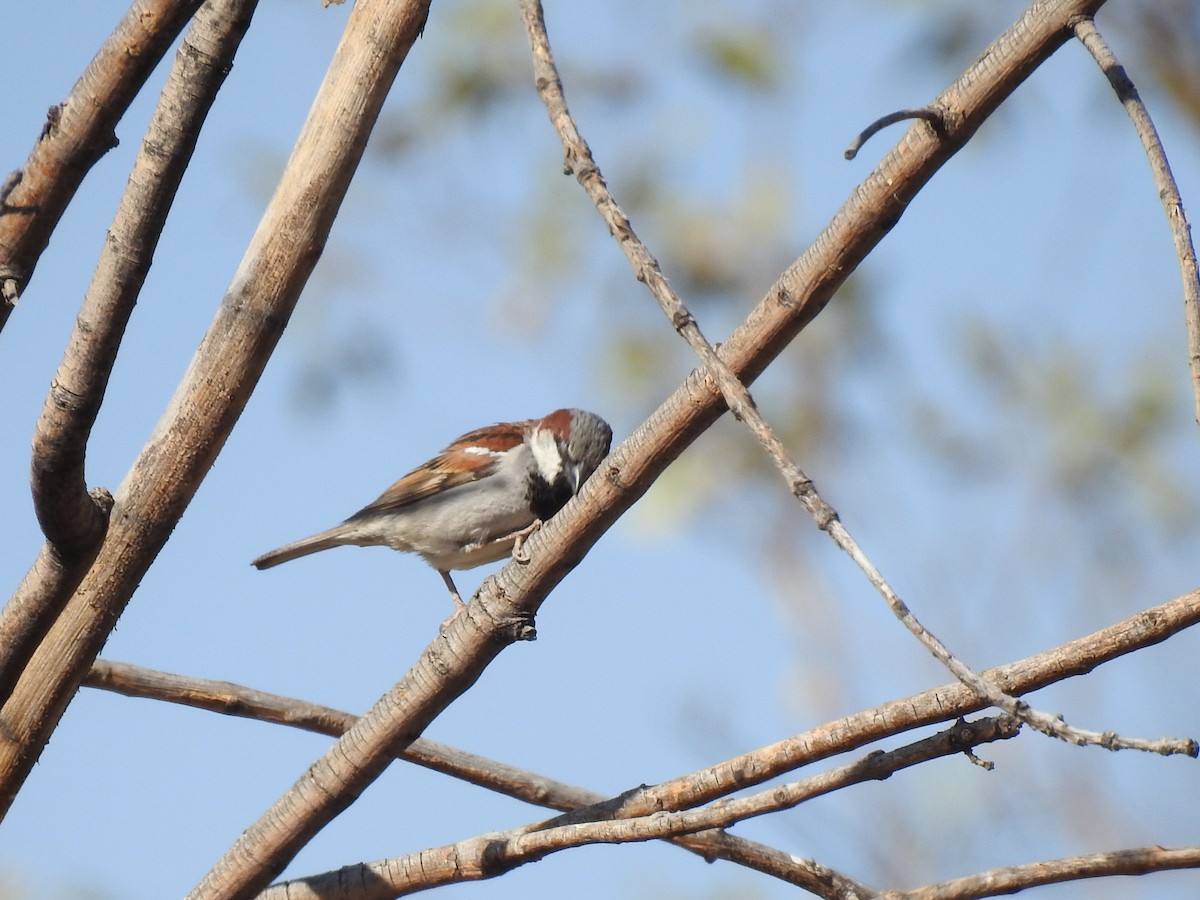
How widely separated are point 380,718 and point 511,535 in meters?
3.02

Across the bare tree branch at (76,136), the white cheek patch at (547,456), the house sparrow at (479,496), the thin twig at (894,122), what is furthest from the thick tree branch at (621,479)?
the white cheek patch at (547,456)

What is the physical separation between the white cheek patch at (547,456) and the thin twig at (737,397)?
3.09 m

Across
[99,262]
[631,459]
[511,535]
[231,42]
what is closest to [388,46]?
[231,42]

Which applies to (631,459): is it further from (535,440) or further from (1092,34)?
(535,440)

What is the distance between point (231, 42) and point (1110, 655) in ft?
4.75

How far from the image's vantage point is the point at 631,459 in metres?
2.03

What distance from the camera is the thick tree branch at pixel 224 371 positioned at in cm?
207

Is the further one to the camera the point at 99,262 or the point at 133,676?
the point at 133,676

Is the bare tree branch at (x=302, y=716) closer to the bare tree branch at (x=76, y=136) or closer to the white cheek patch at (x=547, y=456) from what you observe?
the bare tree branch at (x=76, y=136)

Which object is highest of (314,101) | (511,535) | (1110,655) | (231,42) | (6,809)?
(511,535)

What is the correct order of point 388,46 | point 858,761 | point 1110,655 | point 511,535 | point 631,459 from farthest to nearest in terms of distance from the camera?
point 511,535
point 388,46
point 631,459
point 858,761
point 1110,655

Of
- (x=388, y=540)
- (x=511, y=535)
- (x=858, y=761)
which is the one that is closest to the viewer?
(x=858, y=761)

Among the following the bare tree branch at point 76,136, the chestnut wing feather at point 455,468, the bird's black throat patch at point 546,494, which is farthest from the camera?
the chestnut wing feather at point 455,468

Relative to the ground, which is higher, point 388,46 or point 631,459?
point 388,46
